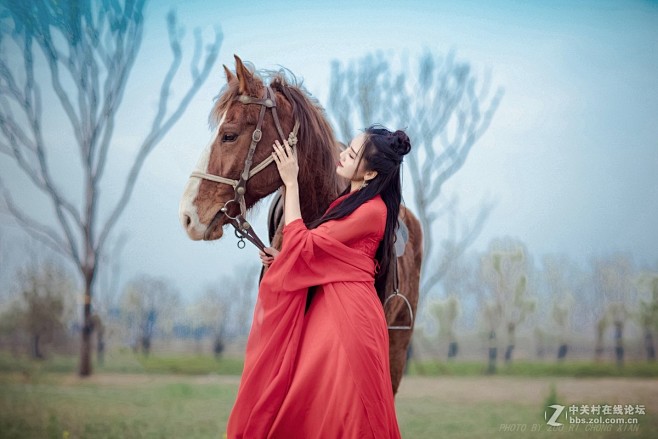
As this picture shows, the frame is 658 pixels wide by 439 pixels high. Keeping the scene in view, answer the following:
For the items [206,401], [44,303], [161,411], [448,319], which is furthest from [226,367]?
[448,319]

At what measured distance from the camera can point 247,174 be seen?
1.74 metres

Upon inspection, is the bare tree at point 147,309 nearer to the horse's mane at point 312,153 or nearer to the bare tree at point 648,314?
the horse's mane at point 312,153

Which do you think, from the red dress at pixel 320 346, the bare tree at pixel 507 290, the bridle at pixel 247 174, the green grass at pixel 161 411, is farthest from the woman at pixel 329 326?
the bare tree at pixel 507 290

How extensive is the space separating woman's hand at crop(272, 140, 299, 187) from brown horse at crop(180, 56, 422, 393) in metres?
0.03

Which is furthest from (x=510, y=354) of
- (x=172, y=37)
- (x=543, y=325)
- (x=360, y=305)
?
(x=360, y=305)

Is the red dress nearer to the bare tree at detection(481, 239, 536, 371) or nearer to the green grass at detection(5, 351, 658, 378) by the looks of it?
the green grass at detection(5, 351, 658, 378)

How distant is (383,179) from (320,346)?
48 cm

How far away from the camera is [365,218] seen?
1.61m

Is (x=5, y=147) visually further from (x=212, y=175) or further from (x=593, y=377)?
(x=593, y=377)

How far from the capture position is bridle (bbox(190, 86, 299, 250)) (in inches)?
67.9

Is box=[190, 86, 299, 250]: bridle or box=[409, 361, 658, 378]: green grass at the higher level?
box=[190, 86, 299, 250]: bridle

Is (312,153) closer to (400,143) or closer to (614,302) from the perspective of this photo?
(400,143)

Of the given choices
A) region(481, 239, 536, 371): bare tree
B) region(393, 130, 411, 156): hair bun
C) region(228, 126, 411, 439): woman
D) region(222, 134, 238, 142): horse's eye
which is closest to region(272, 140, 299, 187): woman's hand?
region(228, 126, 411, 439): woman

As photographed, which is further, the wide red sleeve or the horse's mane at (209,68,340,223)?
the horse's mane at (209,68,340,223)
